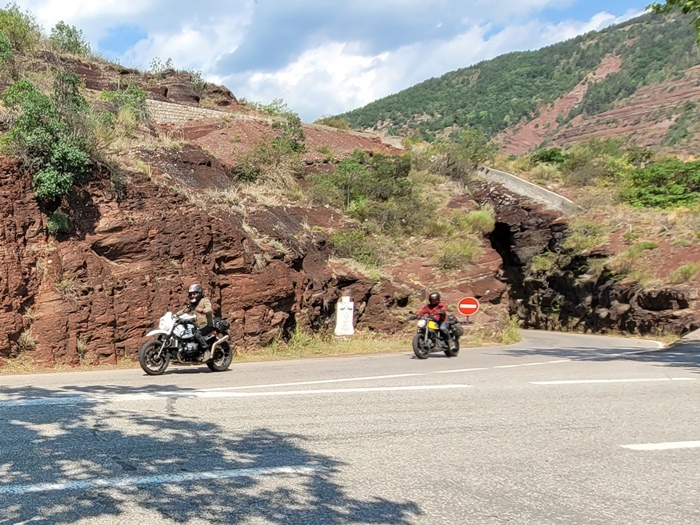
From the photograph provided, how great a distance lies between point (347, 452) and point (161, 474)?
1.68m

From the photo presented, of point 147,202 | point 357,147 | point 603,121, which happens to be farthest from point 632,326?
point 603,121

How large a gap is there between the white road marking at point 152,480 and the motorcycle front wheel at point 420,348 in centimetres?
1071

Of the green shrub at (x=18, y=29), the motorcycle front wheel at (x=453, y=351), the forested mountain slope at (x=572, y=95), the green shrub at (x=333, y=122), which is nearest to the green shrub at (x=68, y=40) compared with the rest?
the green shrub at (x=18, y=29)

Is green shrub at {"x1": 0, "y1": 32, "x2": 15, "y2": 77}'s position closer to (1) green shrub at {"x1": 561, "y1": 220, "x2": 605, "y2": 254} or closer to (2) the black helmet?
(2) the black helmet

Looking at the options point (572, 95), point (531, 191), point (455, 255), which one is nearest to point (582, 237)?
point (531, 191)

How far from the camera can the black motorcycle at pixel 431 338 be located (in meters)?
15.9

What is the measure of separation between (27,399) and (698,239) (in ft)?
101

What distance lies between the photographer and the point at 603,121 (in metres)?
97.8

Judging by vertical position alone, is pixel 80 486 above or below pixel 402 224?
below

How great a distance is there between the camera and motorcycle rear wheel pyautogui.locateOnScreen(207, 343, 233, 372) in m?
12.3

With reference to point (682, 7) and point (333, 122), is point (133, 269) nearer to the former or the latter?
point (682, 7)

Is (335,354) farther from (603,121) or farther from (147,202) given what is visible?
(603,121)

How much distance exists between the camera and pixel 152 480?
4.73 m

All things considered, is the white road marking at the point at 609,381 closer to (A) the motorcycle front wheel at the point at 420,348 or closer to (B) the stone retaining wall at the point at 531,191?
(A) the motorcycle front wheel at the point at 420,348
